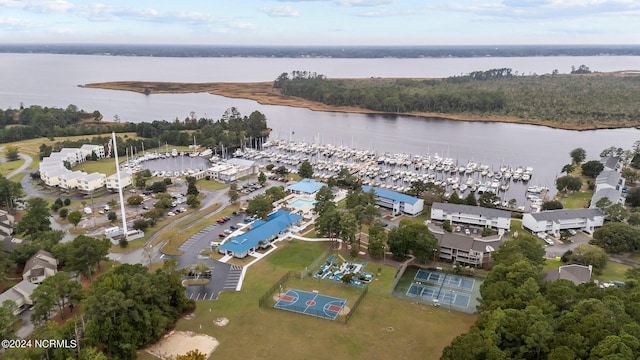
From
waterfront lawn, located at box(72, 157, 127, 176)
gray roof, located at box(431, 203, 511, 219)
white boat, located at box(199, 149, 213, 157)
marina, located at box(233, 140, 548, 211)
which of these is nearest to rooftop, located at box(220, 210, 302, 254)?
gray roof, located at box(431, 203, 511, 219)

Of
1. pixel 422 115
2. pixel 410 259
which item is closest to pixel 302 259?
pixel 410 259

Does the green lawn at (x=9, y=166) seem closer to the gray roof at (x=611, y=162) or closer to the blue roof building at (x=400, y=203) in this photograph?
the blue roof building at (x=400, y=203)

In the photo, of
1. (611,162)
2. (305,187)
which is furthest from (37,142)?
(611,162)

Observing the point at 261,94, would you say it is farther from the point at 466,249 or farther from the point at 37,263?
the point at 466,249

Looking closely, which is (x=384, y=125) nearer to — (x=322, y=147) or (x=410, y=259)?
(x=322, y=147)

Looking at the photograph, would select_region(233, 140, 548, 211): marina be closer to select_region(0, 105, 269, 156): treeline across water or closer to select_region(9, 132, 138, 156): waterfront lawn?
select_region(0, 105, 269, 156): treeline across water

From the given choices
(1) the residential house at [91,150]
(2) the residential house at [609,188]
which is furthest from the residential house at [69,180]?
(2) the residential house at [609,188]
